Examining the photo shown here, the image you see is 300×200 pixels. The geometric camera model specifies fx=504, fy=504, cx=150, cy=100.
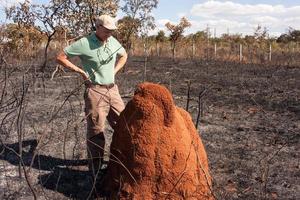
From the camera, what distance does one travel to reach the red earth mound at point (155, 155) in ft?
15.1

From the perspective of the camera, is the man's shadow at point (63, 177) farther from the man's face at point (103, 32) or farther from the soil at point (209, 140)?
the man's face at point (103, 32)

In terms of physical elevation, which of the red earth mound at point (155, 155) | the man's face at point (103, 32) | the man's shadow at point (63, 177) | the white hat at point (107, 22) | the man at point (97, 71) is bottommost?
the man's shadow at point (63, 177)

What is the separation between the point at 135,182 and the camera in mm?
4652

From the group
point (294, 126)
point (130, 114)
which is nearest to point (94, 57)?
point (130, 114)

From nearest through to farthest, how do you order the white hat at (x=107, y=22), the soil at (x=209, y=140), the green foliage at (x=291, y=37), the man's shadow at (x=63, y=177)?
the soil at (x=209, y=140)
the white hat at (x=107, y=22)
the man's shadow at (x=63, y=177)
the green foliage at (x=291, y=37)

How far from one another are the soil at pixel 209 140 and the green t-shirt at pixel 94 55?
417 mm

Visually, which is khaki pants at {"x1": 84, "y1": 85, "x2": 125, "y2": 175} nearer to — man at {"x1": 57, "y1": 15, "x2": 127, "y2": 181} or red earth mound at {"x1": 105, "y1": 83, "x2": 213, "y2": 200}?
man at {"x1": 57, "y1": 15, "x2": 127, "y2": 181}

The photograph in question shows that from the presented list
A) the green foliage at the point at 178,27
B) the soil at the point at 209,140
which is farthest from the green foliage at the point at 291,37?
the soil at the point at 209,140

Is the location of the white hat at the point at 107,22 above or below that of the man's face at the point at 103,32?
above

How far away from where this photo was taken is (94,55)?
5555 millimetres

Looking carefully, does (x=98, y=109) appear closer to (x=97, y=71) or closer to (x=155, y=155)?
(x=97, y=71)

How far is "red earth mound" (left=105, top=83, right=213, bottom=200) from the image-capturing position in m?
4.62

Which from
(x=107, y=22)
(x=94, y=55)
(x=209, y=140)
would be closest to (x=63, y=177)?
(x=94, y=55)

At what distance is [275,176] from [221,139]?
→ 1999 mm
